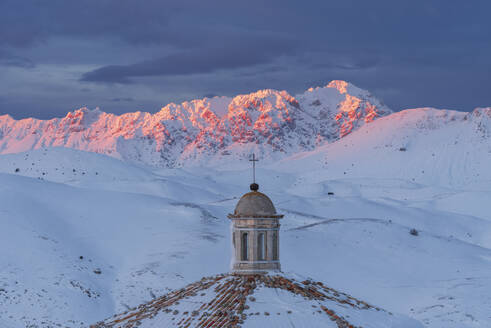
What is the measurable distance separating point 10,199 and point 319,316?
5116 cm

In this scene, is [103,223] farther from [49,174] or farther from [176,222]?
[49,174]

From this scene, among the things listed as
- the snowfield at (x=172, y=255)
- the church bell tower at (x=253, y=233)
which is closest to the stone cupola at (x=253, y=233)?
the church bell tower at (x=253, y=233)

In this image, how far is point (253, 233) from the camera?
75.6 feet

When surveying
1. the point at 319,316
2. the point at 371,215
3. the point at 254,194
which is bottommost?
the point at 371,215

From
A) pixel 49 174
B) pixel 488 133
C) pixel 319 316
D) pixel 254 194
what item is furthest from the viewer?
pixel 488 133

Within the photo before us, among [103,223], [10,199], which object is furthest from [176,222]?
[10,199]

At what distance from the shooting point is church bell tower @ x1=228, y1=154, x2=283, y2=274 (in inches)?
907

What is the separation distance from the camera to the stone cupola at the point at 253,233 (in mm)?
23047

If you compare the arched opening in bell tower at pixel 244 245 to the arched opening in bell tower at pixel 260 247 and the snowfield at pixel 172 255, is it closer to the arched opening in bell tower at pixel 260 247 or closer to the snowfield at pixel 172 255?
the arched opening in bell tower at pixel 260 247

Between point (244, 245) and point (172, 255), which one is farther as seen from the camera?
point (172, 255)

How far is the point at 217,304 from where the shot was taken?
21.7 meters

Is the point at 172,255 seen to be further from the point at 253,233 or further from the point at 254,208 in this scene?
the point at 254,208

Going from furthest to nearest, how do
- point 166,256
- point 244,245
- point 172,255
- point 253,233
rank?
point 172,255, point 166,256, point 244,245, point 253,233

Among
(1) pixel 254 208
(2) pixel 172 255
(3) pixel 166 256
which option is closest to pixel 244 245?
(1) pixel 254 208
